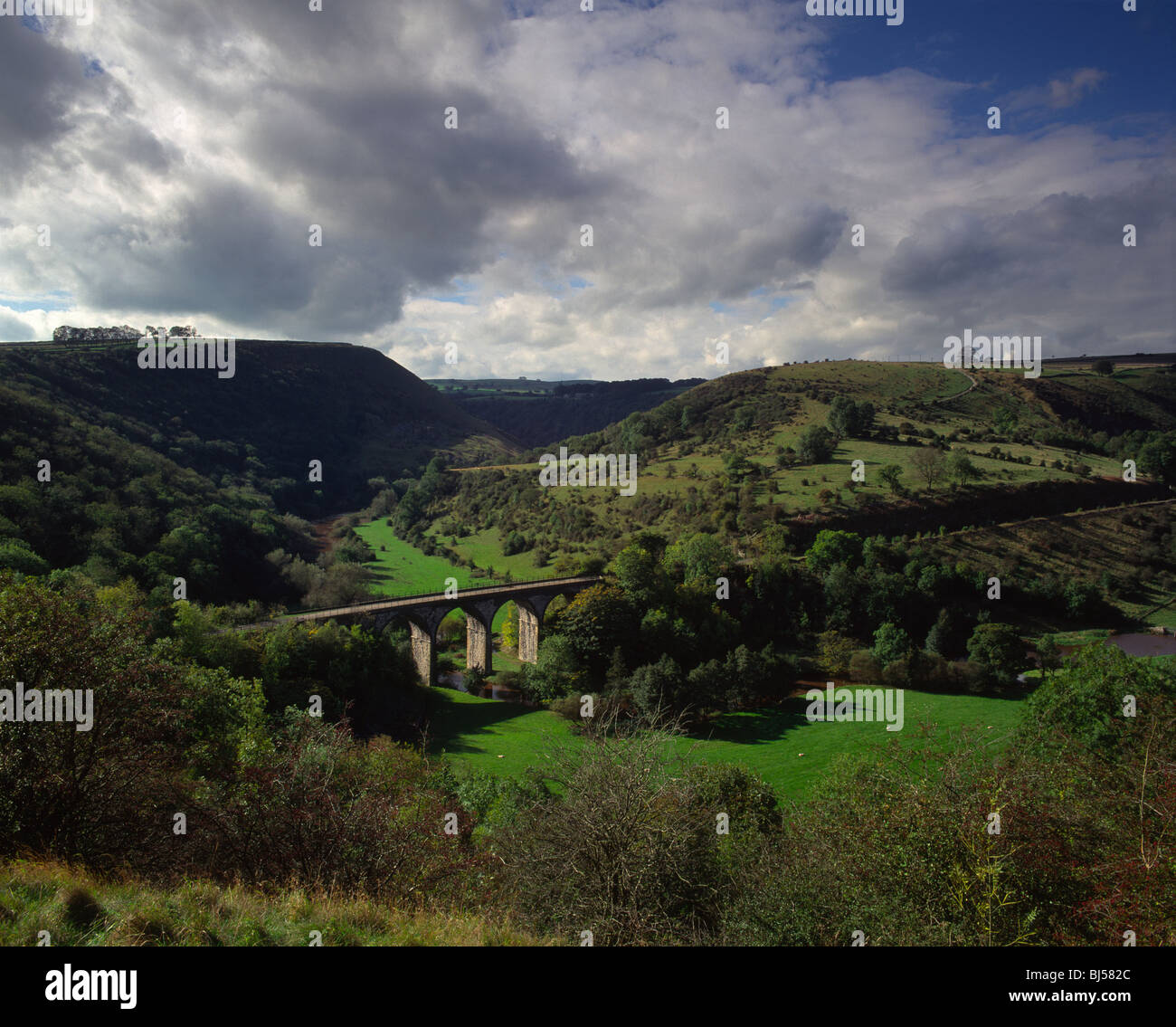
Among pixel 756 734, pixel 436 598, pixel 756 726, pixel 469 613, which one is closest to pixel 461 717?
pixel 436 598

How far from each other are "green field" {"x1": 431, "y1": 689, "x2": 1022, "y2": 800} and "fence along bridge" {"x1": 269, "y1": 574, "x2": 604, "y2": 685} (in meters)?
5.59

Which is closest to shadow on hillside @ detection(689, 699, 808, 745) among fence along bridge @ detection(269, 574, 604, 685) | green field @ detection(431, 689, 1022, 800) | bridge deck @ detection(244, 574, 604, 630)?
green field @ detection(431, 689, 1022, 800)

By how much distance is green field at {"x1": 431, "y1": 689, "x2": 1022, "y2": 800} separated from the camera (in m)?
31.2

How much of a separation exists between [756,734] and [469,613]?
24519mm

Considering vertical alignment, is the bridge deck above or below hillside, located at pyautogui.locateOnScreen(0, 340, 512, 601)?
below

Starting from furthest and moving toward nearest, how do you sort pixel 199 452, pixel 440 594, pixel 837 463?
pixel 199 452
pixel 837 463
pixel 440 594

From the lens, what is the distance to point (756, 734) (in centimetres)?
3703

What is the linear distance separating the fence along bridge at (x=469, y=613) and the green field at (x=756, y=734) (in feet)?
18.4

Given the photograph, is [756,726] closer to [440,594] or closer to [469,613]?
[469,613]

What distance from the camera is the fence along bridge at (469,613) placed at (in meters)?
44.2

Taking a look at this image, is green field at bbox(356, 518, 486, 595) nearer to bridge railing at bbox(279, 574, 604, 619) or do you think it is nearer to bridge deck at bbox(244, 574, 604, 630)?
bridge railing at bbox(279, 574, 604, 619)
